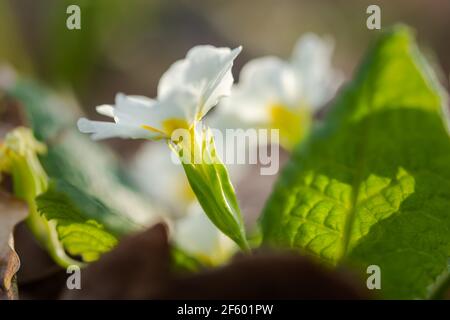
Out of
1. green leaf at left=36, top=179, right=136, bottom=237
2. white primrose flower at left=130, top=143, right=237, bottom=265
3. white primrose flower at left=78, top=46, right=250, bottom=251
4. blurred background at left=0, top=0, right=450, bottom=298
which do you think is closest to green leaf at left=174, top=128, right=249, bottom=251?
white primrose flower at left=78, top=46, right=250, bottom=251

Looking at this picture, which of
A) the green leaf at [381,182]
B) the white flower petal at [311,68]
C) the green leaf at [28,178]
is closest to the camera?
the green leaf at [381,182]

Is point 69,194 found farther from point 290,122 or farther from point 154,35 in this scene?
point 154,35

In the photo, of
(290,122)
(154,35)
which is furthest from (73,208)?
(154,35)

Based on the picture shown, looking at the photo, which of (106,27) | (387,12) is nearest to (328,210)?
(106,27)

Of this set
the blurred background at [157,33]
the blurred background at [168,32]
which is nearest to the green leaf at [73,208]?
the blurred background at [157,33]

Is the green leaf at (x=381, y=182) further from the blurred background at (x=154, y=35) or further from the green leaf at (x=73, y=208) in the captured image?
the blurred background at (x=154, y=35)

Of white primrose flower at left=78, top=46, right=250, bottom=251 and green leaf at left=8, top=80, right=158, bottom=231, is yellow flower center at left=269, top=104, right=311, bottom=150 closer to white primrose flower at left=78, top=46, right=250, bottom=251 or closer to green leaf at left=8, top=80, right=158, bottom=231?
green leaf at left=8, top=80, right=158, bottom=231
